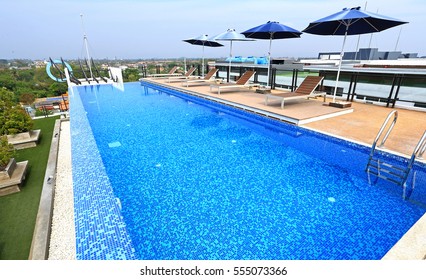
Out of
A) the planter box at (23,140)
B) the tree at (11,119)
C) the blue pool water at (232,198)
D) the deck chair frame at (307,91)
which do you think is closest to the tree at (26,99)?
the tree at (11,119)

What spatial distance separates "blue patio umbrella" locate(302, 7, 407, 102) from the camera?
573cm

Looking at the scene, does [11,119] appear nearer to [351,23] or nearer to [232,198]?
[232,198]

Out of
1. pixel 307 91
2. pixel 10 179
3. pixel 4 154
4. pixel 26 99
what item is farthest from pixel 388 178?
pixel 26 99

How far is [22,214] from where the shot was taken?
488 centimetres

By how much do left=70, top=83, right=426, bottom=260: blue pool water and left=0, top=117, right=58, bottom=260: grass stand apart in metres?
1.53

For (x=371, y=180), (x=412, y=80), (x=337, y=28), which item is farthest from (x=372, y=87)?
(x=371, y=180)

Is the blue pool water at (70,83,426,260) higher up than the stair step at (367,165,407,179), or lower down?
lower down

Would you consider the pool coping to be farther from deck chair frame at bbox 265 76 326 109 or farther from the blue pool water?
deck chair frame at bbox 265 76 326 109

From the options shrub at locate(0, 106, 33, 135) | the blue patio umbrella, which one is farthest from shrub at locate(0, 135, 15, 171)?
the blue patio umbrella

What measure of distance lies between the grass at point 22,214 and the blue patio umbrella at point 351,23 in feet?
28.6

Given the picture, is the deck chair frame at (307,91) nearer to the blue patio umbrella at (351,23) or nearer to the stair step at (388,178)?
the blue patio umbrella at (351,23)

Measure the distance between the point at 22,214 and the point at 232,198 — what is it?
15.9 ft

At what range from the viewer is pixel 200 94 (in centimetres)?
1027

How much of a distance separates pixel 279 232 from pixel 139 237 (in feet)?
5.87
